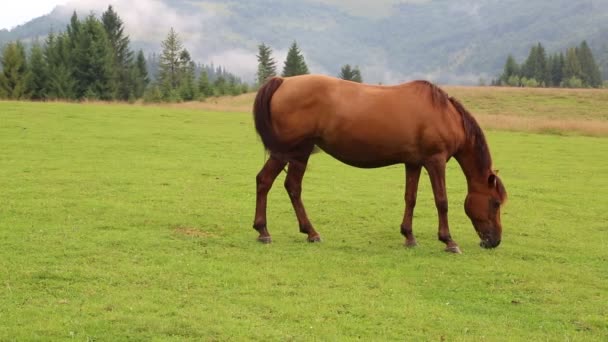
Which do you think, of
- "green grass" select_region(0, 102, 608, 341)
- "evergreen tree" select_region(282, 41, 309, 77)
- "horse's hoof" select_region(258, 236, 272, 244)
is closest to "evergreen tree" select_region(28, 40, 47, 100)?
"evergreen tree" select_region(282, 41, 309, 77)

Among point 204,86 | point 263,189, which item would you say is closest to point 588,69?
point 204,86

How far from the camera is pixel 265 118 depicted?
816 centimetres

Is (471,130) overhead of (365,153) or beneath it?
overhead

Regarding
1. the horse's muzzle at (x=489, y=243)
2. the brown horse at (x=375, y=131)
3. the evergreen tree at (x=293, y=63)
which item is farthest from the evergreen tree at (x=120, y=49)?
the horse's muzzle at (x=489, y=243)

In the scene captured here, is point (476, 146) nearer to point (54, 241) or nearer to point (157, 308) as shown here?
point (157, 308)

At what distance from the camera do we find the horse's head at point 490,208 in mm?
8352

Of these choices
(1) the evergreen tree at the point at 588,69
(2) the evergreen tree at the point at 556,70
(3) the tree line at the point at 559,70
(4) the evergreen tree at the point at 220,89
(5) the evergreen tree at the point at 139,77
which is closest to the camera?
(4) the evergreen tree at the point at 220,89

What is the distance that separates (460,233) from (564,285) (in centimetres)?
281

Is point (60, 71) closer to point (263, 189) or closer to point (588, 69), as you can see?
point (263, 189)

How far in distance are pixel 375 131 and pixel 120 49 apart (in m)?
62.8

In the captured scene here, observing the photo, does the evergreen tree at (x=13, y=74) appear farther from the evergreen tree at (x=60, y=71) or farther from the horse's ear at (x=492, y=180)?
the horse's ear at (x=492, y=180)

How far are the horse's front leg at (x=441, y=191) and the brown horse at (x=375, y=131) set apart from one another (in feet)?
0.03

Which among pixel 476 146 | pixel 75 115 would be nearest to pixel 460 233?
pixel 476 146

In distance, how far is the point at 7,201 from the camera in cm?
996
